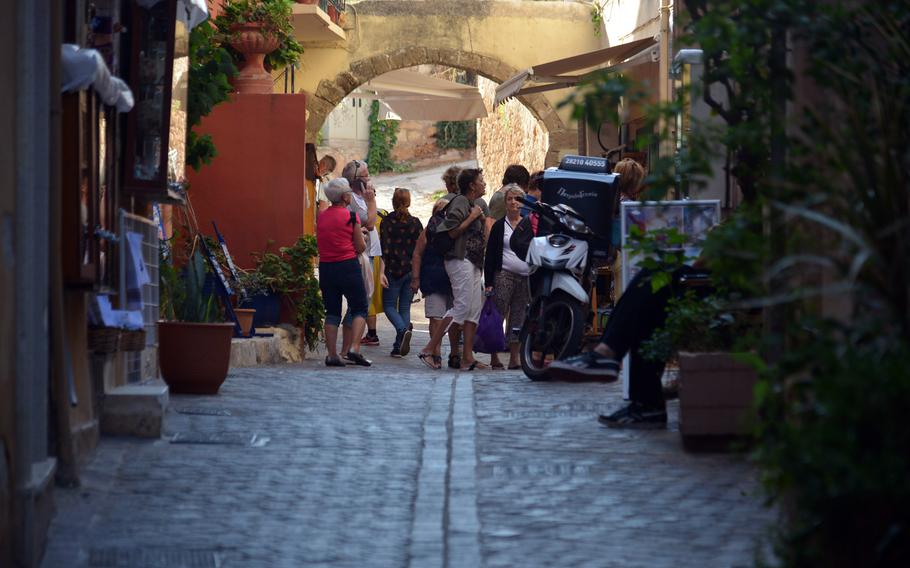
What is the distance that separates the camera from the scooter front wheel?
32.9 feet

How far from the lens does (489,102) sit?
3167 centimetres

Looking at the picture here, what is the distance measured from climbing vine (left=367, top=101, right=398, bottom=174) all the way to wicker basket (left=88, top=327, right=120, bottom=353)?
37824 millimetres

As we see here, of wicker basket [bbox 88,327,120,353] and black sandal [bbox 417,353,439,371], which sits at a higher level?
wicker basket [bbox 88,327,120,353]

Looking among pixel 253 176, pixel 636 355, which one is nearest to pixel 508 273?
pixel 253 176

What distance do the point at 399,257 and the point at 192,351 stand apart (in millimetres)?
5226

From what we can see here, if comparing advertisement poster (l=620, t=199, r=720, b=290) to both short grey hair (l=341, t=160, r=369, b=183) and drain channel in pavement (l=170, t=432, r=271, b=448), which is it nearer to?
drain channel in pavement (l=170, t=432, r=271, b=448)

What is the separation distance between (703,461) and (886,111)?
10.7 ft

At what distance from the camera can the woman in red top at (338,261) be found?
468 inches

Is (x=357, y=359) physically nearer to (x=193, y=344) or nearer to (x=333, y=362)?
(x=333, y=362)

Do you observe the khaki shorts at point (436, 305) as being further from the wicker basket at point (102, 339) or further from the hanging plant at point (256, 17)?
the wicker basket at point (102, 339)

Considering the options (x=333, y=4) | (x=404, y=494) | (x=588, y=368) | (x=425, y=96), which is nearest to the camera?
(x=404, y=494)

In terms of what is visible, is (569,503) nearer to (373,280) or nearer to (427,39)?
(373,280)

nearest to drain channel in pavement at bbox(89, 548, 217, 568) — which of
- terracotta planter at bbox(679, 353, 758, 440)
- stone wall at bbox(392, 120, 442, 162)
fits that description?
terracotta planter at bbox(679, 353, 758, 440)

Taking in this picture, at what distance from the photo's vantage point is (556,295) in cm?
1016
